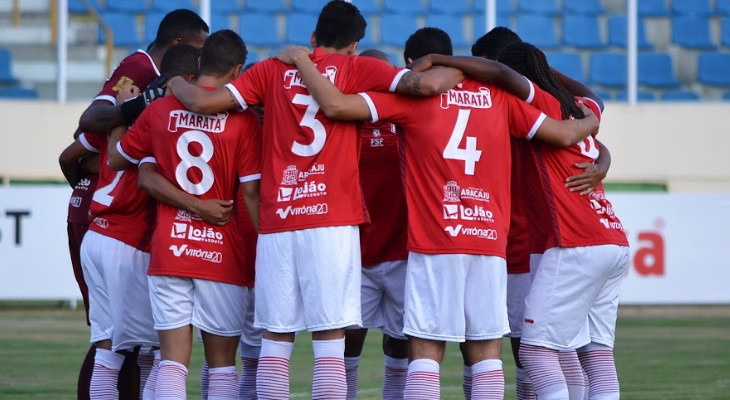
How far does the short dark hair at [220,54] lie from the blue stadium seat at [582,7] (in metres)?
14.5

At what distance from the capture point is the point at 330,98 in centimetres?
566

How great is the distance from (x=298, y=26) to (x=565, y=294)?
1367 centimetres

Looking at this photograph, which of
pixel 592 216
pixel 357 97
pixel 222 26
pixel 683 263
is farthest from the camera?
pixel 222 26

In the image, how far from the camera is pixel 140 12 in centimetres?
1950

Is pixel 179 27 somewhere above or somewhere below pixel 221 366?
above

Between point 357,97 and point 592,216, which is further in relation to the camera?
point 592,216

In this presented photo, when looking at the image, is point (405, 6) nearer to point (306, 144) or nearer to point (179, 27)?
point (179, 27)

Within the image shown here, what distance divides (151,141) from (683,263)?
9.73 m

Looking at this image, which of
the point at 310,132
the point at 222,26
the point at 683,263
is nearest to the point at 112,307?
the point at 310,132

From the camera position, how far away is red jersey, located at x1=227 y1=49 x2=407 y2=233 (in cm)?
573

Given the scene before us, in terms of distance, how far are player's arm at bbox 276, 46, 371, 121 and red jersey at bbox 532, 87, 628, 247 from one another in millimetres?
950

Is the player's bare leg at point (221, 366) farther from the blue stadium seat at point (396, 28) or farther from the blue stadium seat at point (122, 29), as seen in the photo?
the blue stadium seat at point (122, 29)

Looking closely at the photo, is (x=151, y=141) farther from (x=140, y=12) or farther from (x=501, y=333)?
(x=140, y=12)

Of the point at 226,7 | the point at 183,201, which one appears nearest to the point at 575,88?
the point at 183,201
